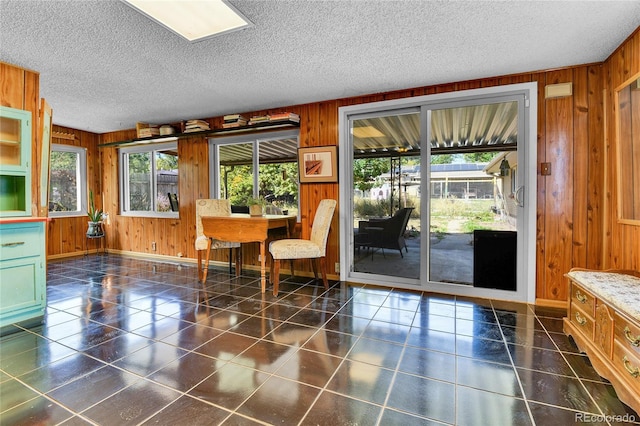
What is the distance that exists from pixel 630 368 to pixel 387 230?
2608 millimetres

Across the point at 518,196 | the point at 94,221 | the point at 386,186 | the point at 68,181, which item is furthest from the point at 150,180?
the point at 518,196

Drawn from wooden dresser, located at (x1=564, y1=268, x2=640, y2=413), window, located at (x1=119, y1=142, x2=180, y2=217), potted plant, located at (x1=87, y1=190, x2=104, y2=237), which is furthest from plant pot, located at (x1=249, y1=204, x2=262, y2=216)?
potted plant, located at (x1=87, y1=190, x2=104, y2=237)

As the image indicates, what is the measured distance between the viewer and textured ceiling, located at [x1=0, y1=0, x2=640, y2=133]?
1.91 meters

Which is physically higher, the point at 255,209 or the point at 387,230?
the point at 255,209

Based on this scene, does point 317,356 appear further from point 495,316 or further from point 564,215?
point 564,215

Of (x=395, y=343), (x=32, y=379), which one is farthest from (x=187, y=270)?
(x=395, y=343)

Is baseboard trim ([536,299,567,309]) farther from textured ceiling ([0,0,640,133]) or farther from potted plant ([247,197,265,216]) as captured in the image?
potted plant ([247,197,265,216])

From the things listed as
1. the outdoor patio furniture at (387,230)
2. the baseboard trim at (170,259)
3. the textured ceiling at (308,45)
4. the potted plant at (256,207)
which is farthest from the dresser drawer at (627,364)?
the potted plant at (256,207)

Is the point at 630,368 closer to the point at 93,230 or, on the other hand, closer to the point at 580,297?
the point at 580,297

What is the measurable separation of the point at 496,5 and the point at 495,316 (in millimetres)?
2238

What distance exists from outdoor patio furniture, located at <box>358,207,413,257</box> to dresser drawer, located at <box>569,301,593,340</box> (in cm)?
177

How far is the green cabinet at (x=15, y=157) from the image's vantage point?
2.58 meters

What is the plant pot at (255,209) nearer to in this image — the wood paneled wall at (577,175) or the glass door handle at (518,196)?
the wood paneled wall at (577,175)

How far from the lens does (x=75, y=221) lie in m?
5.36
